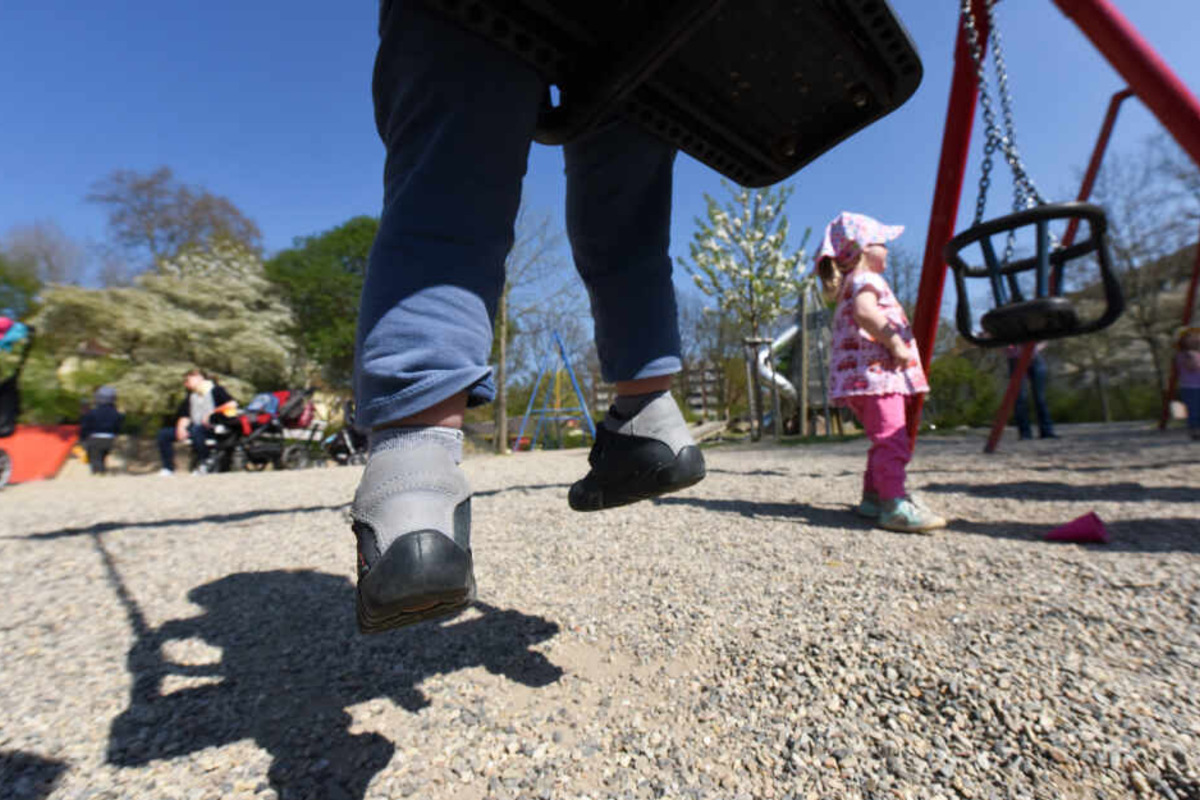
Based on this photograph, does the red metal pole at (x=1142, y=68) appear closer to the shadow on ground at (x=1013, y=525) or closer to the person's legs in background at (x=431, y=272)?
the shadow on ground at (x=1013, y=525)

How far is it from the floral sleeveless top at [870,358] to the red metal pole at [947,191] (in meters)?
0.14

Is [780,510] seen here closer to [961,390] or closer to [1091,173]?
[1091,173]

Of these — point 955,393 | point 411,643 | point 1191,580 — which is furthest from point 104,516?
point 955,393

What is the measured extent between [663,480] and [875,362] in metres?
1.82

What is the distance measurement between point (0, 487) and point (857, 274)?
797 cm

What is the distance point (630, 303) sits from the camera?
0.90 metres

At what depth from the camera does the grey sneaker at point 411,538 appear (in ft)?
1.60

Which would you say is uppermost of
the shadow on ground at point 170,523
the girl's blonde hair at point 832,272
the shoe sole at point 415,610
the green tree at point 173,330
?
the green tree at point 173,330

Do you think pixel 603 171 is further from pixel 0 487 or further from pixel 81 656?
pixel 0 487

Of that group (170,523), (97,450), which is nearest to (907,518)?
(170,523)

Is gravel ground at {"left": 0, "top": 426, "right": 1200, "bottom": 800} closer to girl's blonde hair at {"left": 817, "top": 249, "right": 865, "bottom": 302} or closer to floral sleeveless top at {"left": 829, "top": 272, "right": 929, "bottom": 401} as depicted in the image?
floral sleeveless top at {"left": 829, "top": 272, "right": 929, "bottom": 401}

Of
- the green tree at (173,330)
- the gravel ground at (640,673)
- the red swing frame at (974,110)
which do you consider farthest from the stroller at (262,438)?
the red swing frame at (974,110)

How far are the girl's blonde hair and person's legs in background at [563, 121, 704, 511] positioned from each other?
1843mm

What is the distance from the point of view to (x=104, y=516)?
10.1 feet
